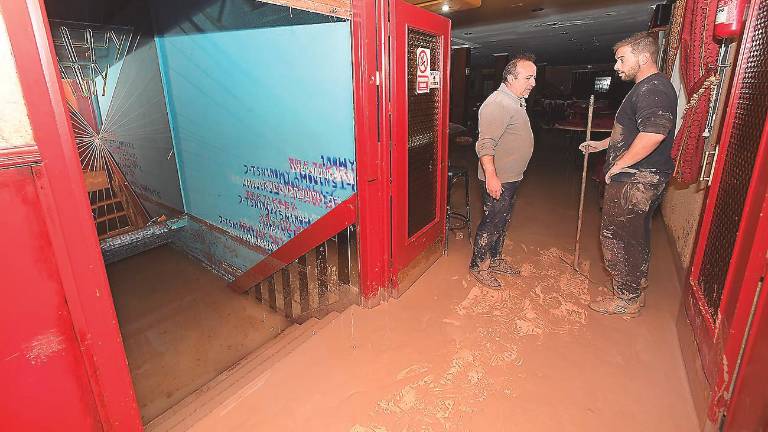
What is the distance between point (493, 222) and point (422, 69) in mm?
1360

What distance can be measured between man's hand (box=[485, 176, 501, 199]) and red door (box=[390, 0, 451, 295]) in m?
0.62

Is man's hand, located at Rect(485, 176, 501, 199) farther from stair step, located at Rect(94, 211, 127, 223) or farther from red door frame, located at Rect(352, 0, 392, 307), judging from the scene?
stair step, located at Rect(94, 211, 127, 223)

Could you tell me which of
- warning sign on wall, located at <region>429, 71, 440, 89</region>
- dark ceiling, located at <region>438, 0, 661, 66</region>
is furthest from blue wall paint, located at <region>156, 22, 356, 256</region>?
dark ceiling, located at <region>438, 0, 661, 66</region>

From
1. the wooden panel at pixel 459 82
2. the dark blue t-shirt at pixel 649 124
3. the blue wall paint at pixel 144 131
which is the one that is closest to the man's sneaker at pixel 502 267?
the dark blue t-shirt at pixel 649 124

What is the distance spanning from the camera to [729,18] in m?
2.18

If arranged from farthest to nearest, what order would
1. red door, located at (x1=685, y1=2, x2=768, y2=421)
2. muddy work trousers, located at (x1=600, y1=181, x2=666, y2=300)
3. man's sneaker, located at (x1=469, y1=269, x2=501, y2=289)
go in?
man's sneaker, located at (x1=469, y1=269, x2=501, y2=289)
muddy work trousers, located at (x1=600, y1=181, x2=666, y2=300)
red door, located at (x1=685, y1=2, x2=768, y2=421)

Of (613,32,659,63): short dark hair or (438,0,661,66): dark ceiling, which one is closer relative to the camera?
(613,32,659,63): short dark hair

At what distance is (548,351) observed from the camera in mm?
2570

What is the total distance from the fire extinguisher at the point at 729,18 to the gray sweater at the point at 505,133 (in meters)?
1.16

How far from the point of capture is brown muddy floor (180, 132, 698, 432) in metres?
2.08

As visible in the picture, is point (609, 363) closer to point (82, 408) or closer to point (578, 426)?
point (578, 426)

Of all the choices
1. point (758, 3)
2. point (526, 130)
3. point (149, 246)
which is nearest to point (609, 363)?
point (526, 130)

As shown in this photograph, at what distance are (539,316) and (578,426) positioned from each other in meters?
1.01

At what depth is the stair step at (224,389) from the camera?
211 cm
